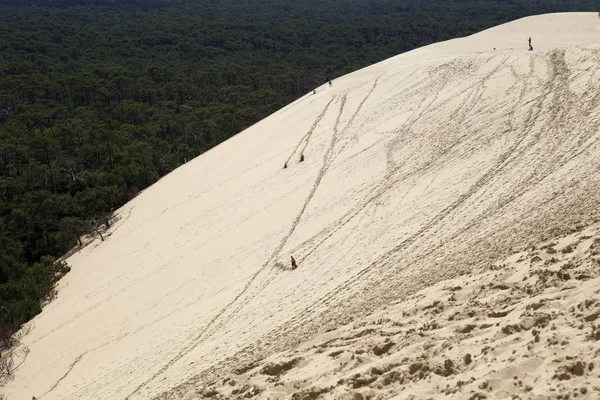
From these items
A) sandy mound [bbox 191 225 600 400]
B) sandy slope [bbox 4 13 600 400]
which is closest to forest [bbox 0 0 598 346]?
sandy slope [bbox 4 13 600 400]

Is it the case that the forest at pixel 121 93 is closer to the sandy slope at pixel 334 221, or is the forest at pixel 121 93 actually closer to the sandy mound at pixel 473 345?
the sandy slope at pixel 334 221

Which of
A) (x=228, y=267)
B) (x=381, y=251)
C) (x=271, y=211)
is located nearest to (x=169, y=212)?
(x=271, y=211)

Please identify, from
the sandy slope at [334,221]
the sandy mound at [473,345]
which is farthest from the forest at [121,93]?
the sandy mound at [473,345]

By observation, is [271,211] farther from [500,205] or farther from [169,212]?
[500,205]

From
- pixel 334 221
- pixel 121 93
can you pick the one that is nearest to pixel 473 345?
pixel 334 221

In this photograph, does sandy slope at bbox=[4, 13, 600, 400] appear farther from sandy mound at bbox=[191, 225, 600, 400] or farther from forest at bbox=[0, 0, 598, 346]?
forest at bbox=[0, 0, 598, 346]

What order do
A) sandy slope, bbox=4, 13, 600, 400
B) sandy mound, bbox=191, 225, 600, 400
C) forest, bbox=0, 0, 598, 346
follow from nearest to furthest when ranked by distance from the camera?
sandy mound, bbox=191, 225, 600, 400, sandy slope, bbox=4, 13, 600, 400, forest, bbox=0, 0, 598, 346
